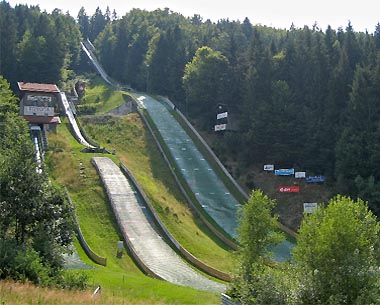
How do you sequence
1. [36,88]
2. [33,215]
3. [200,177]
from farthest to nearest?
[36,88] → [200,177] → [33,215]

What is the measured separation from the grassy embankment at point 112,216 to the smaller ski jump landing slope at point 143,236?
818mm

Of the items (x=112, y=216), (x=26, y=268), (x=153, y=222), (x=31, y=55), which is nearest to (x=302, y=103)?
(x=153, y=222)

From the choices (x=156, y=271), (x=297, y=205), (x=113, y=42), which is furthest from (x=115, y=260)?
(x=113, y=42)

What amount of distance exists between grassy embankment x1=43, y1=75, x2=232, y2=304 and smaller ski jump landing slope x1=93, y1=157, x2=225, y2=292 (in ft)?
2.68

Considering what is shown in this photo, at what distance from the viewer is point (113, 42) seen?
399 ft

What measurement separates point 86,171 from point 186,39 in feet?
185

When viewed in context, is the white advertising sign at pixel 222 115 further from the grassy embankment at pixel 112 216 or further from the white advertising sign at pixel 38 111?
the white advertising sign at pixel 38 111

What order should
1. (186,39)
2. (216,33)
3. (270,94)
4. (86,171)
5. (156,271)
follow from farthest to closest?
(216,33) < (186,39) < (270,94) < (86,171) < (156,271)

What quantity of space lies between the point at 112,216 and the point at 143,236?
3211mm

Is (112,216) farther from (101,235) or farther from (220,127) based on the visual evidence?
(220,127)

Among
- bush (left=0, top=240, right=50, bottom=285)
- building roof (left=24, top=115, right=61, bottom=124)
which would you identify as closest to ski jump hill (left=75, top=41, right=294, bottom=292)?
building roof (left=24, top=115, right=61, bottom=124)

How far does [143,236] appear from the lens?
39.4m

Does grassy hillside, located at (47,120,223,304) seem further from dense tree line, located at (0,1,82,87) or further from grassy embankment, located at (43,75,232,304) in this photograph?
dense tree line, located at (0,1,82,87)

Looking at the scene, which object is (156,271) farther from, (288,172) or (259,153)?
(259,153)
